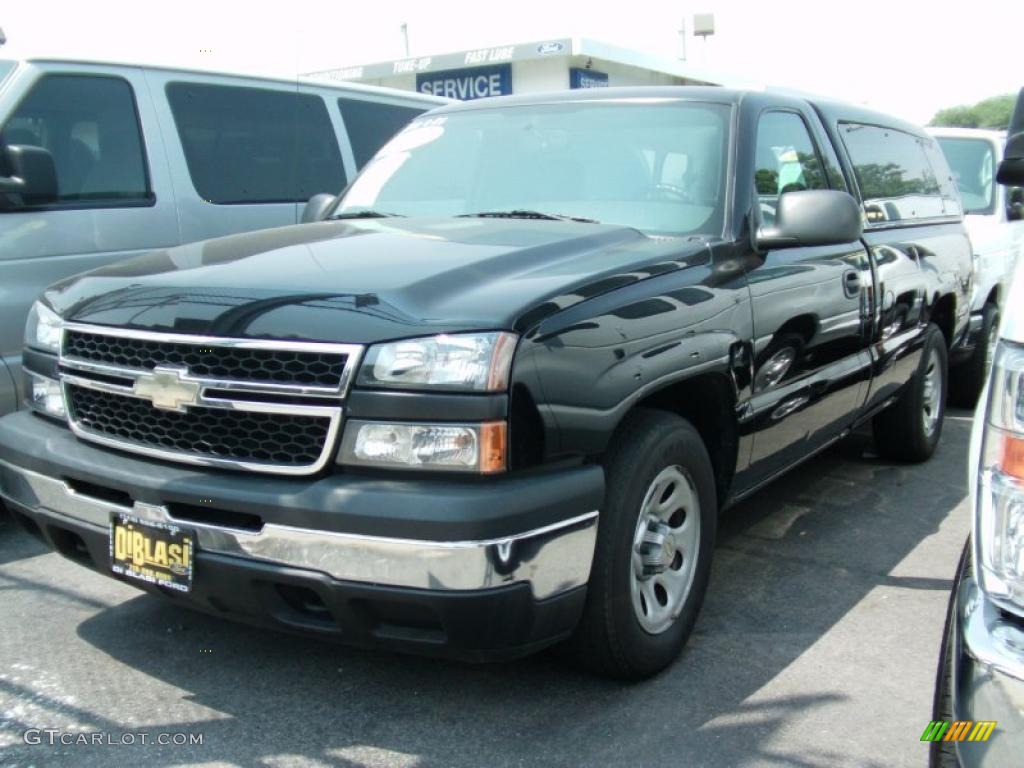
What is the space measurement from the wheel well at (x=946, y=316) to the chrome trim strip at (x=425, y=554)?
3.72m

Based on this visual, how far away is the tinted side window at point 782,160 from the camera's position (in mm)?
3957

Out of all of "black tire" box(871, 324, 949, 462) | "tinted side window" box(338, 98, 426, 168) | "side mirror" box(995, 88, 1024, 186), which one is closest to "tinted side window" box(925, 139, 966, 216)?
"black tire" box(871, 324, 949, 462)

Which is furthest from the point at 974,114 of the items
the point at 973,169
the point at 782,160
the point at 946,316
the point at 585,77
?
the point at 782,160

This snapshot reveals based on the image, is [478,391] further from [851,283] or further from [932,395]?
[932,395]

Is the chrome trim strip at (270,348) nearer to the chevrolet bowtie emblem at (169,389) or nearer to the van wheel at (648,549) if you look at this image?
the chevrolet bowtie emblem at (169,389)

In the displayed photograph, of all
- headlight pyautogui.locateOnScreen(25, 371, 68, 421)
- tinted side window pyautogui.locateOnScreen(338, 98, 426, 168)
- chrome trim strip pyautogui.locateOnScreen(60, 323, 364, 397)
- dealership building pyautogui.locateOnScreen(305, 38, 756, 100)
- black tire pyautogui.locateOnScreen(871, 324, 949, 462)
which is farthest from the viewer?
dealership building pyautogui.locateOnScreen(305, 38, 756, 100)

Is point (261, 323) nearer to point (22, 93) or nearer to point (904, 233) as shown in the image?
point (22, 93)

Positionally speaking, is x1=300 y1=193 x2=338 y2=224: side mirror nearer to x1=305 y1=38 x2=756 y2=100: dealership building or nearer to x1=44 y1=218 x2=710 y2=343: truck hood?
x1=44 y1=218 x2=710 y2=343: truck hood

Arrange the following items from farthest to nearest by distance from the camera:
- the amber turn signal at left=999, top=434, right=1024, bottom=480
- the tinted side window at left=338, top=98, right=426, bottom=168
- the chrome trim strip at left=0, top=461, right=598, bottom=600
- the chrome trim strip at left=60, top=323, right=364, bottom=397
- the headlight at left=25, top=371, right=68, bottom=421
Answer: the tinted side window at left=338, top=98, right=426, bottom=168
the headlight at left=25, top=371, right=68, bottom=421
the chrome trim strip at left=60, top=323, right=364, bottom=397
the chrome trim strip at left=0, top=461, right=598, bottom=600
the amber turn signal at left=999, top=434, right=1024, bottom=480

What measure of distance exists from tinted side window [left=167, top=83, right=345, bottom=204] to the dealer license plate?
2916 mm

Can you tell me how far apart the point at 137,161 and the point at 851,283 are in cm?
340

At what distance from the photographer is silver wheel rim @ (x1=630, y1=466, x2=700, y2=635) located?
10.2ft

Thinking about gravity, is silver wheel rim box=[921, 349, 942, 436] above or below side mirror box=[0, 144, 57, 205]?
below

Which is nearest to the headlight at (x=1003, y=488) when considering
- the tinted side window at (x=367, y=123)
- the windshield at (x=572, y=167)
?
the windshield at (x=572, y=167)
